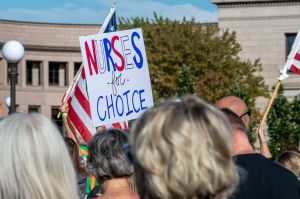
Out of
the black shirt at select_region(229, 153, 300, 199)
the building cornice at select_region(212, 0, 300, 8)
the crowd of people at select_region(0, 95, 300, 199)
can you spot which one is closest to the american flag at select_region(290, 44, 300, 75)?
the black shirt at select_region(229, 153, 300, 199)

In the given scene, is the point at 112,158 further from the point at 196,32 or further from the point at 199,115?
the point at 196,32

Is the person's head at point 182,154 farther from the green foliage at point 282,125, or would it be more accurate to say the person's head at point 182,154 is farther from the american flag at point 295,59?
the green foliage at point 282,125

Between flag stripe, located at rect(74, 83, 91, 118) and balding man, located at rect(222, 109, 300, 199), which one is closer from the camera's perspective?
balding man, located at rect(222, 109, 300, 199)

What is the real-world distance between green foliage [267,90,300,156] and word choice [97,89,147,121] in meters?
35.2

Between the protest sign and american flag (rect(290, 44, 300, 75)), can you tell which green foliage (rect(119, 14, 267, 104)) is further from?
the protest sign

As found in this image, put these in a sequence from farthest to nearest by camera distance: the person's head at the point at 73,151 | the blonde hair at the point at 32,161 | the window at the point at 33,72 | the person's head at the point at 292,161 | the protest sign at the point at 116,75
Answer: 1. the window at the point at 33,72
2. the protest sign at the point at 116,75
3. the person's head at the point at 292,161
4. the person's head at the point at 73,151
5. the blonde hair at the point at 32,161

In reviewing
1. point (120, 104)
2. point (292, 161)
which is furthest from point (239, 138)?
point (120, 104)

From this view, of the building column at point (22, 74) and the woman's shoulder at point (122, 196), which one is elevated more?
the building column at point (22, 74)

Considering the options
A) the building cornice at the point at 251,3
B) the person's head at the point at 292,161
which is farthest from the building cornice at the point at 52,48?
the person's head at the point at 292,161

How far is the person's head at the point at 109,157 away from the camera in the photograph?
5383 millimetres

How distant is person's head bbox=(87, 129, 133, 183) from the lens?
5.38 m

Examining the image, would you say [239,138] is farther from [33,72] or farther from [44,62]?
[33,72]

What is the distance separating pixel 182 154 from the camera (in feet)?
11.1

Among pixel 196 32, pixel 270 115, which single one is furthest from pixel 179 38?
pixel 270 115
